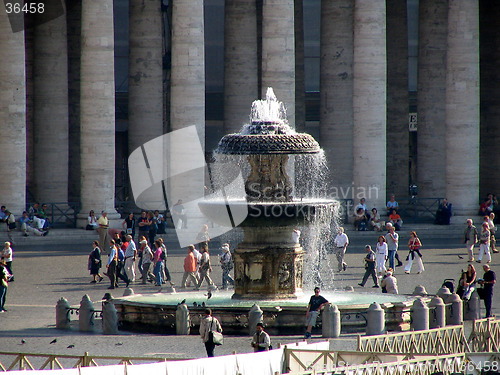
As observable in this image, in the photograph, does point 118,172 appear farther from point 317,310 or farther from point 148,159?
point 317,310

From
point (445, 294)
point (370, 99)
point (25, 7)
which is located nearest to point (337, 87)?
point (370, 99)

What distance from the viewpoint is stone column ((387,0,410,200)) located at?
61781 mm

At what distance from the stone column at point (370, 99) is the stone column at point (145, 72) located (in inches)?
377

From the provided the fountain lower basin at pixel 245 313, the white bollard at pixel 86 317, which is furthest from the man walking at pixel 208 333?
the white bollard at pixel 86 317

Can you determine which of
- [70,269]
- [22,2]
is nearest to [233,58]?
[22,2]

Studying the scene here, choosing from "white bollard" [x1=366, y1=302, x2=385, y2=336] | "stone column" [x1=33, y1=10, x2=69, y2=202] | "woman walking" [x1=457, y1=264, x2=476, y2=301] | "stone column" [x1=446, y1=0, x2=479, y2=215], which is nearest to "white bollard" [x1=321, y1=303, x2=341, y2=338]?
"white bollard" [x1=366, y1=302, x2=385, y2=336]

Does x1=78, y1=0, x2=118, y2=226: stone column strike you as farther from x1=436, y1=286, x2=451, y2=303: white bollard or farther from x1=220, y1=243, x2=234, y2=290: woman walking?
x1=436, y1=286, x2=451, y2=303: white bollard

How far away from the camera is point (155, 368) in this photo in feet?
55.1

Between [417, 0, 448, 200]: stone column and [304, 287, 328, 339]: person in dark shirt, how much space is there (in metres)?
33.5

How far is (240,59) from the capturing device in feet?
185

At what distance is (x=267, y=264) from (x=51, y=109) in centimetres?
2875

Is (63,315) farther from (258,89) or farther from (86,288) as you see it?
(258,89)

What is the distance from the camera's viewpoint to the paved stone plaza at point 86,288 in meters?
25.0

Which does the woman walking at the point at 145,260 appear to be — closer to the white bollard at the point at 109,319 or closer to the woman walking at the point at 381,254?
the woman walking at the point at 381,254
